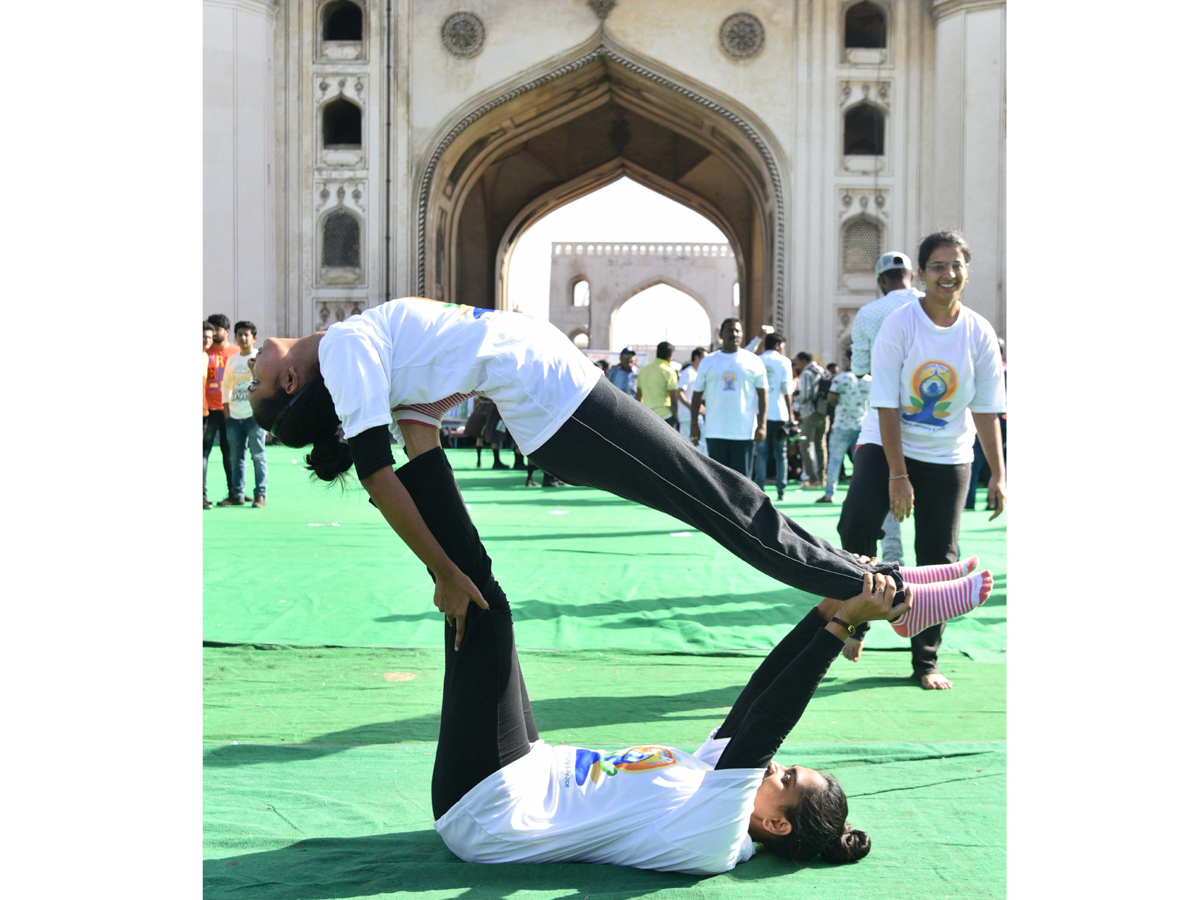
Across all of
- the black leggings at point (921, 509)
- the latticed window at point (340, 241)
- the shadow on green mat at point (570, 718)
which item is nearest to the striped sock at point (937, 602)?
the shadow on green mat at point (570, 718)

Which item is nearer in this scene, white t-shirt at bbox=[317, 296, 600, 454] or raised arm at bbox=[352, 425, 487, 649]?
raised arm at bbox=[352, 425, 487, 649]

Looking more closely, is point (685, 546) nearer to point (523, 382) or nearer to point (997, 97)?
point (523, 382)

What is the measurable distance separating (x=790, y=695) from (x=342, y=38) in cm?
1943

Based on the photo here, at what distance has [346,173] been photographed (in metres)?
19.1

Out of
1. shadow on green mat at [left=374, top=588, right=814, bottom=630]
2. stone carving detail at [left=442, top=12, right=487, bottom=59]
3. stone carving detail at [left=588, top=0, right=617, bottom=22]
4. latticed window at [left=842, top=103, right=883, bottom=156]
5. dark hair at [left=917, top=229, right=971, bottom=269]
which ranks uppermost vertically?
stone carving detail at [left=588, top=0, right=617, bottom=22]

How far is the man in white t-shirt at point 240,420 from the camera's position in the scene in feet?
31.8

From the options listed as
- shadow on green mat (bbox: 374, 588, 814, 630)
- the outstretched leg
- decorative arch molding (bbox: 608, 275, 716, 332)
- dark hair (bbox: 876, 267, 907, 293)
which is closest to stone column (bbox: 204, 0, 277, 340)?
shadow on green mat (bbox: 374, 588, 814, 630)

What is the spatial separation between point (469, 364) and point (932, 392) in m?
2.17

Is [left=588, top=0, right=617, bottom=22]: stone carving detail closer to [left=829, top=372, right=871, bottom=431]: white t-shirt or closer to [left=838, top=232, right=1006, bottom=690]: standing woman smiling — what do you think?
[left=829, top=372, right=871, bottom=431]: white t-shirt

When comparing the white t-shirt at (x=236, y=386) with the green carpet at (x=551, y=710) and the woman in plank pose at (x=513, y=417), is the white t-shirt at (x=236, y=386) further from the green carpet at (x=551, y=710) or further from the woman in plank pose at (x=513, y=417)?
the woman in plank pose at (x=513, y=417)

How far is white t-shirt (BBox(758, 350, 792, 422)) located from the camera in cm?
Result: 1112

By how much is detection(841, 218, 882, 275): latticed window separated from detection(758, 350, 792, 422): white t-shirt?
8213 millimetres

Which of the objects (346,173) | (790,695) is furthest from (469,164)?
(790,695)

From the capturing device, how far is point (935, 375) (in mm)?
4262
